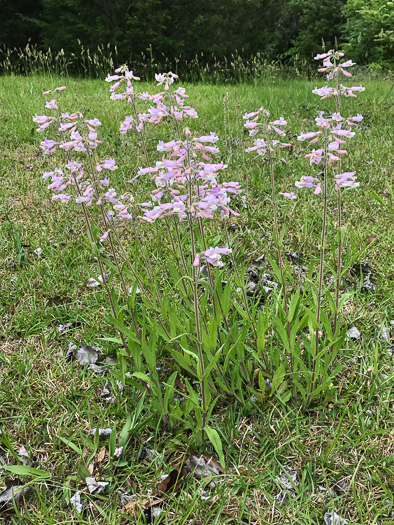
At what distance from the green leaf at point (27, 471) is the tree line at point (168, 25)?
39.6ft

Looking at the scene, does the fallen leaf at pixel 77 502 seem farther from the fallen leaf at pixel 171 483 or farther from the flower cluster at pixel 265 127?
the flower cluster at pixel 265 127

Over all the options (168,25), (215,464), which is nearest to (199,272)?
(215,464)

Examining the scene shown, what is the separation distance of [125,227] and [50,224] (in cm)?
64

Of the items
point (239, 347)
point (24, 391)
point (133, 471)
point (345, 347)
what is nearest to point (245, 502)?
point (133, 471)

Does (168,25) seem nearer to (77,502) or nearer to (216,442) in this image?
(216,442)

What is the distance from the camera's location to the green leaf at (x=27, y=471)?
1.62 m

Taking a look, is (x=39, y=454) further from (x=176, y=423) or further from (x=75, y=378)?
(x=176, y=423)

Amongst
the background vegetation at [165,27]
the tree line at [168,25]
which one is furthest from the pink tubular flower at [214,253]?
the background vegetation at [165,27]

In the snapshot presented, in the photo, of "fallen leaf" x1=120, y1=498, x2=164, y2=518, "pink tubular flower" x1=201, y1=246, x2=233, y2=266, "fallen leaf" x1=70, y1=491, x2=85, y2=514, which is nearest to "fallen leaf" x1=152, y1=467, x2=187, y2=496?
"fallen leaf" x1=120, y1=498, x2=164, y2=518

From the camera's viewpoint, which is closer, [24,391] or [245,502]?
[245,502]

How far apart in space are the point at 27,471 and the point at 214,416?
850mm

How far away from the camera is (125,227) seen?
11.3ft

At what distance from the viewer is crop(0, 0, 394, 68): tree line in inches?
503

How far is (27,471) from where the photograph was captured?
166cm
